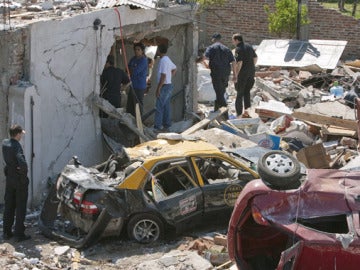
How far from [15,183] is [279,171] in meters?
4.27

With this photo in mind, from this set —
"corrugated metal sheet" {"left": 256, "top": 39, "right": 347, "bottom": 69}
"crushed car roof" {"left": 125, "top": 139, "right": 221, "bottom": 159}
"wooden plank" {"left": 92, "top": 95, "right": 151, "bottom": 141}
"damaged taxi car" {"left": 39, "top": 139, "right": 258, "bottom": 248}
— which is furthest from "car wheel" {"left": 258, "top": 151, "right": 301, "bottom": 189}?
"corrugated metal sheet" {"left": 256, "top": 39, "right": 347, "bottom": 69}

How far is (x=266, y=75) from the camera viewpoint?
69.8 ft

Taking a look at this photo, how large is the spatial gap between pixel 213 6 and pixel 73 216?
16.8 metres

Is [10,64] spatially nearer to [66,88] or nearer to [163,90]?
[66,88]

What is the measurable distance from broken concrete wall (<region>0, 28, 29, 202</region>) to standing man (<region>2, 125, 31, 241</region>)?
145cm

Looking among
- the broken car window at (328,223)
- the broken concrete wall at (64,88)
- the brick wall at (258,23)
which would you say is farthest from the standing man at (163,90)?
the brick wall at (258,23)

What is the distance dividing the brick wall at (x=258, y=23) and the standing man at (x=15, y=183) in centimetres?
1360

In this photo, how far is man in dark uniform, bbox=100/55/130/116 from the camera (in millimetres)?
14836

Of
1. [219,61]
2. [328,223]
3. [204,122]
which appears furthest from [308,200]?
[219,61]

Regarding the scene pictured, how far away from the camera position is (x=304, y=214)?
26.3ft

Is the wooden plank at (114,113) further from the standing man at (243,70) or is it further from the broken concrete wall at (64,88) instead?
the standing man at (243,70)

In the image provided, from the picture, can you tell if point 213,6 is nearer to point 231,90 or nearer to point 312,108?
point 231,90

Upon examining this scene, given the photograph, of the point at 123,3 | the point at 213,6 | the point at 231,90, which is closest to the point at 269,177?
the point at 123,3

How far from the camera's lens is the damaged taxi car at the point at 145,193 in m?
10.8
